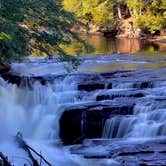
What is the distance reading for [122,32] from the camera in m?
52.3

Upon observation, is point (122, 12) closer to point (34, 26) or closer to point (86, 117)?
point (86, 117)

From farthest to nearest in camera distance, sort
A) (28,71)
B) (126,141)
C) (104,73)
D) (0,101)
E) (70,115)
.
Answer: (28,71)
(104,73)
(0,101)
(70,115)
(126,141)

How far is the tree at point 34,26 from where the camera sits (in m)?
8.78

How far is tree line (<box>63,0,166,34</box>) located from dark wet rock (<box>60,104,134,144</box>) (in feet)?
83.8

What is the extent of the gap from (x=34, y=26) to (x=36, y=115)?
21.6 ft

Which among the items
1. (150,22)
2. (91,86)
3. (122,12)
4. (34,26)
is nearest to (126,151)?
(34,26)

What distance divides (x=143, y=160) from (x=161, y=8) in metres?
35.6

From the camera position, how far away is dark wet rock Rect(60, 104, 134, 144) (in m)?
14.7

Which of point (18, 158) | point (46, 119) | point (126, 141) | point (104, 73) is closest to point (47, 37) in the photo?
point (18, 158)

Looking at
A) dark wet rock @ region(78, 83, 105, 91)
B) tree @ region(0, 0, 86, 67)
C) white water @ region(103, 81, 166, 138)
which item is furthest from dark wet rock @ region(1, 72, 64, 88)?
tree @ region(0, 0, 86, 67)

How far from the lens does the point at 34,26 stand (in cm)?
1014

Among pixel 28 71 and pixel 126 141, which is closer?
pixel 126 141

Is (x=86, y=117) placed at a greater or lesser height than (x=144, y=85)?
lesser

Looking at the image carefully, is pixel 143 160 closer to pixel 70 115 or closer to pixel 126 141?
pixel 126 141
